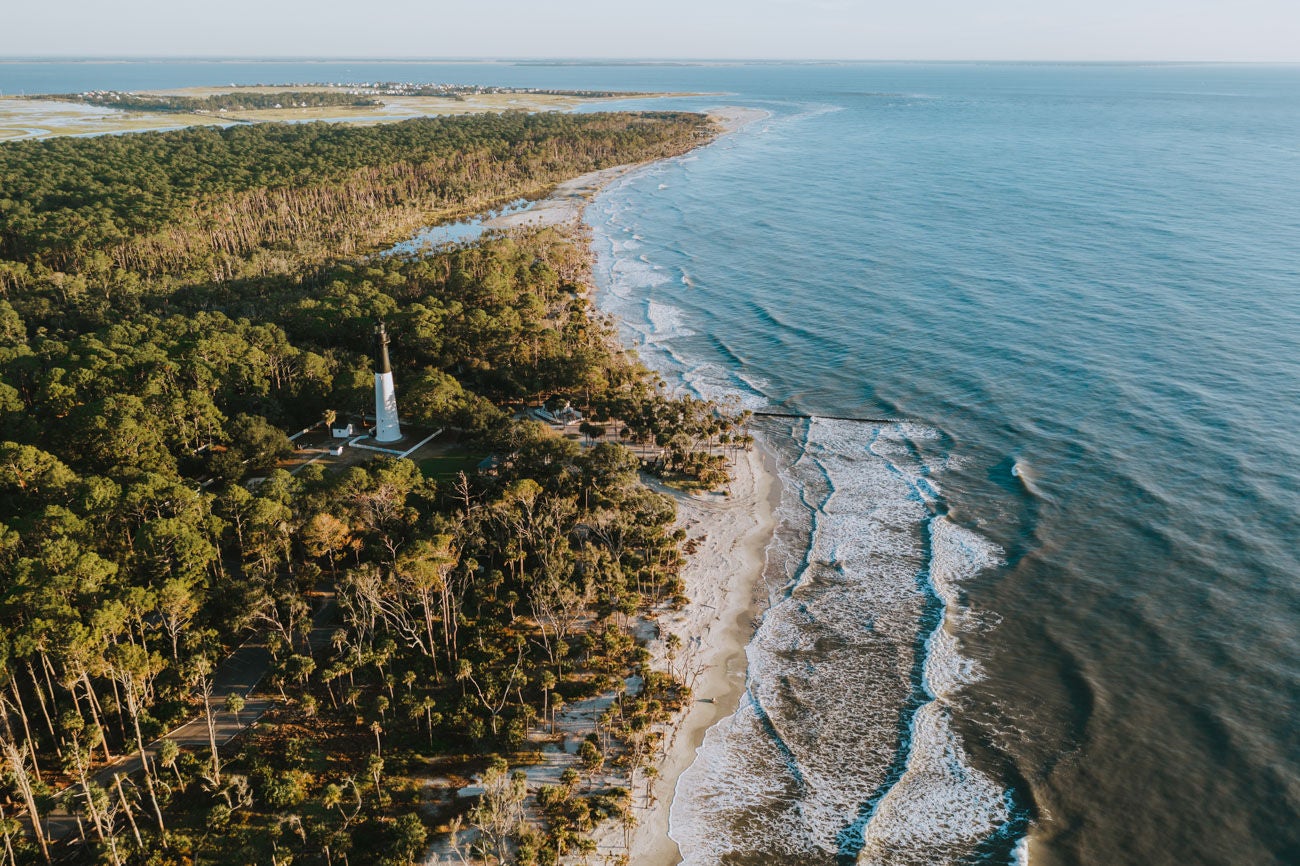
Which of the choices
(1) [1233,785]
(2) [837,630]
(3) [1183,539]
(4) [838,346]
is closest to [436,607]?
(2) [837,630]

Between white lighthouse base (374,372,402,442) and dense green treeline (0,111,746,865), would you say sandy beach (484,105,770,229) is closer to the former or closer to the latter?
dense green treeline (0,111,746,865)

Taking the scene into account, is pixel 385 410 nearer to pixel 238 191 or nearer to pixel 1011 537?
pixel 1011 537

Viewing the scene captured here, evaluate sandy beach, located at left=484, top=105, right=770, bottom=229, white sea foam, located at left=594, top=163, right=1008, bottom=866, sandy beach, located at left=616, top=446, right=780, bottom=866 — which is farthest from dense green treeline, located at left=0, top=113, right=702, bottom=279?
white sea foam, located at left=594, top=163, right=1008, bottom=866

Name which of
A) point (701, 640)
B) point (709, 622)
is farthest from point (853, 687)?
point (709, 622)

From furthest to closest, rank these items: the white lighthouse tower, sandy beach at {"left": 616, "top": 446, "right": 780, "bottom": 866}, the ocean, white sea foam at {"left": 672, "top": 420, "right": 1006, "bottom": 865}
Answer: the white lighthouse tower → the ocean → sandy beach at {"left": 616, "top": 446, "right": 780, "bottom": 866} → white sea foam at {"left": 672, "top": 420, "right": 1006, "bottom": 865}

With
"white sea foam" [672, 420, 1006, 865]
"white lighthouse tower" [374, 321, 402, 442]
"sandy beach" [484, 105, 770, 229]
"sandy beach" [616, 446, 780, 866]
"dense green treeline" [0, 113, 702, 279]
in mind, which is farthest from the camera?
"sandy beach" [484, 105, 770, 229]

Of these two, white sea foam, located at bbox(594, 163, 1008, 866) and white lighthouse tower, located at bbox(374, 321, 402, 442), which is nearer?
white sea foam, located at bbox(594, 163, 1008, 866)

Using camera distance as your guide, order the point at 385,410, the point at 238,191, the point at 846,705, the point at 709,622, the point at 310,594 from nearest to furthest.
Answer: the point at 846,705
the point at 310,594
the point at 709,622
the point at 385,410
the point at 238,191
